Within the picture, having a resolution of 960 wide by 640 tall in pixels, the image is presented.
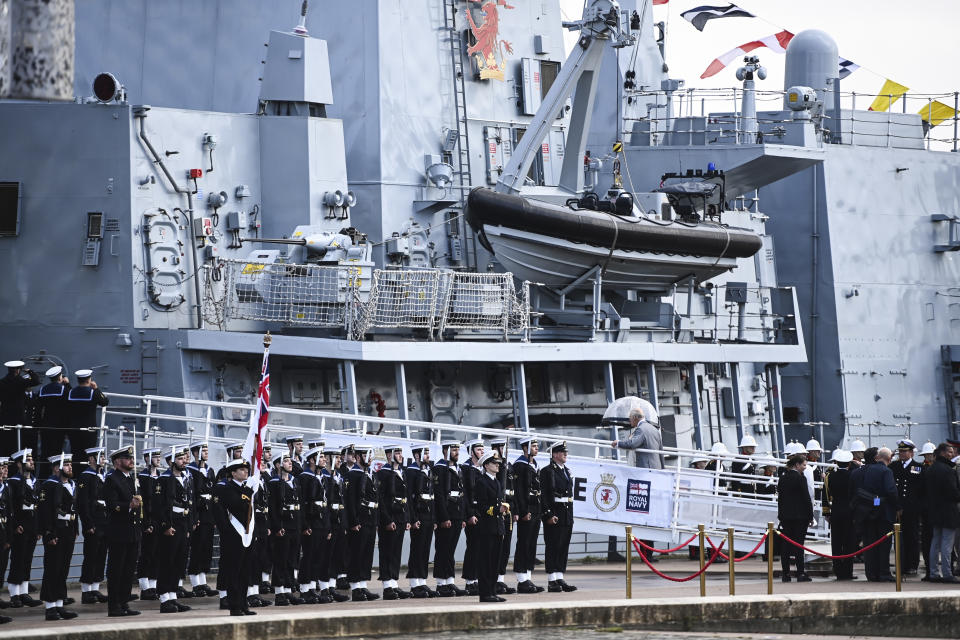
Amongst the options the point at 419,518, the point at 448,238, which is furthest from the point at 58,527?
the point at 448,238

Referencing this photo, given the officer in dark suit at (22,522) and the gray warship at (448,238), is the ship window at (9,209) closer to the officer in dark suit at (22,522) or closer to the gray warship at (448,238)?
the gray warship at (448,238)

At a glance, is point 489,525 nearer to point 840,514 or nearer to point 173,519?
point 173,519

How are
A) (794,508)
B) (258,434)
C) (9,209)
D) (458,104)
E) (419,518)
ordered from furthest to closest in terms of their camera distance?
(458,104), (9,209), (794,508), (419,518), (258,434)

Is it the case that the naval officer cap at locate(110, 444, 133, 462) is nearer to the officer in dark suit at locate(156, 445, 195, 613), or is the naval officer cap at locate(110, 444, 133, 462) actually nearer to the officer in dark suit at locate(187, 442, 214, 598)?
the officer in dark suit at locate(156, 445, 195, 613)

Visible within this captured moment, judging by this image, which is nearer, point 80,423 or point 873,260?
point 80,423

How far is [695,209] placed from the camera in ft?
62.4

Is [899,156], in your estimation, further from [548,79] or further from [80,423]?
[80,423]

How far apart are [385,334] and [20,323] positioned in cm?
371

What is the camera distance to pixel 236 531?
10.7 m

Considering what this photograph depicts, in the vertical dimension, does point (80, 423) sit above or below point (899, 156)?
below

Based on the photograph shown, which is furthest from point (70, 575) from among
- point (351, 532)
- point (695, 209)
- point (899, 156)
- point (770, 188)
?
point (899, 156)

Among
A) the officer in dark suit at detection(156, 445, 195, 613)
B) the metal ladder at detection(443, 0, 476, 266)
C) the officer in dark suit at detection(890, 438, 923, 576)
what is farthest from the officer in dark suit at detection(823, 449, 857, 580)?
the metal ladder at detection(443, 0, 476, 266)

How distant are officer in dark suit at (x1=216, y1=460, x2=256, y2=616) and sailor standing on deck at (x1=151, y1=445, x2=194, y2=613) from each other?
83 centimetres

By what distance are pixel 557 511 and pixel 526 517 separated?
0.31 metres
